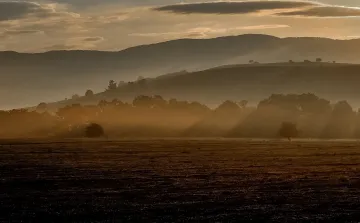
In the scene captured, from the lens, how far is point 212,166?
8975 centimetres

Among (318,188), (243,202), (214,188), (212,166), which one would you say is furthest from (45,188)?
(212,166)

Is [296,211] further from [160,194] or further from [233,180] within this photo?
[233,180]

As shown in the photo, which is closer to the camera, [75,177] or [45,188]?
[45,188]

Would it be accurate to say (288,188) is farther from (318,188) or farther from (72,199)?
(72,199)

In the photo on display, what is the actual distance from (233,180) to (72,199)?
65.9 ft

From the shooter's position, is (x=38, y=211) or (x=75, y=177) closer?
(x=38, y=211)

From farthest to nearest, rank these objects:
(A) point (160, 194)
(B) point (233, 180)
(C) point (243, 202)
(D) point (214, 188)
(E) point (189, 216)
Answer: (B) point (233, 180) → (D) point (214, 188) → (A) point (160, 194) → (C) point (243, 202) → (E) point (189, 216)

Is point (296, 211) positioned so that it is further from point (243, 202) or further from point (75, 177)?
point (75, 177)

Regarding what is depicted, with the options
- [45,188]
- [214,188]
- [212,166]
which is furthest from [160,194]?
[212,166]

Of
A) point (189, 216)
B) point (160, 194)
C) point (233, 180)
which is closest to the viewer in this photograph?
point (189, 216)

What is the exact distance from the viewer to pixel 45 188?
62062mm

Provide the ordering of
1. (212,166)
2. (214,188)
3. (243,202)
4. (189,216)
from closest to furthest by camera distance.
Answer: (189,216) < (243,202) < (214,188) < (212,166)

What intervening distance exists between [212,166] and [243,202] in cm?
3772

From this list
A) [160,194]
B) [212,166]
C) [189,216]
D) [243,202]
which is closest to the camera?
[189,216]
